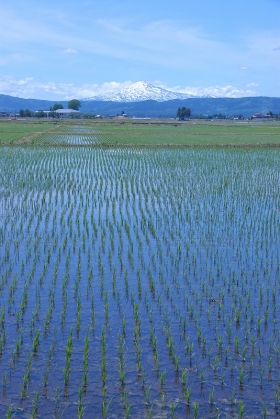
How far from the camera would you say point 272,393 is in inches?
156

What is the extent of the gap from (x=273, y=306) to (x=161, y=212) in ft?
14.7

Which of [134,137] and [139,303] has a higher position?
[134,137]

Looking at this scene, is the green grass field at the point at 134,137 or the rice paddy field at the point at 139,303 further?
the green grass field at the point at 134,137

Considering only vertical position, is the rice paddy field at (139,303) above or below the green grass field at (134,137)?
below

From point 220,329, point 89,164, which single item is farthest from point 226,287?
point 89,164

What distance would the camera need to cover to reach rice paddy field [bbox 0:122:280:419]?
12.9ft

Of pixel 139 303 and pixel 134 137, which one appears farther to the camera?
pixel 134 137

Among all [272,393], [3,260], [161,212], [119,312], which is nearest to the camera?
[272,393]

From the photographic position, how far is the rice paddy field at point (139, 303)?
392 cm

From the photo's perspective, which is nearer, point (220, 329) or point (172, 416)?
point (172, 416)

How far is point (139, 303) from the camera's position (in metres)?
5.61

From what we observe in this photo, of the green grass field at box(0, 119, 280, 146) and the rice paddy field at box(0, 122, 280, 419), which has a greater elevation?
the green grass field at box(0, 119, 280, 146)

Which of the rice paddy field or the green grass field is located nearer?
the rice paddy field

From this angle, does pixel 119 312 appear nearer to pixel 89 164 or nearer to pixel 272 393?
pixel 272 393
